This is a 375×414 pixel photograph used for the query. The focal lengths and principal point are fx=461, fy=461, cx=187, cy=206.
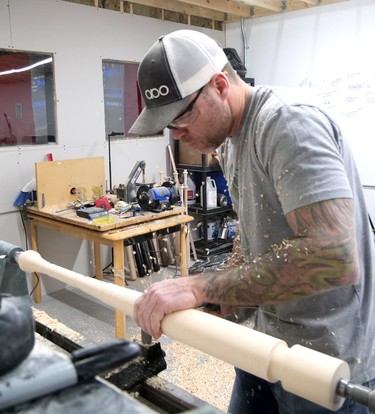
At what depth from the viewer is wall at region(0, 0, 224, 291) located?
142 inches

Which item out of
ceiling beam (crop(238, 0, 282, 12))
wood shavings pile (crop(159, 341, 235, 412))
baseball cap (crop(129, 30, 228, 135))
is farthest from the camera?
ceiling beam (crop(238, 0, 282, 12))

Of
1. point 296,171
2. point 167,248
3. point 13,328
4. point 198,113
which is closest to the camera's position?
point 13,328

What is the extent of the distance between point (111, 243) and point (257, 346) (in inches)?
88.4

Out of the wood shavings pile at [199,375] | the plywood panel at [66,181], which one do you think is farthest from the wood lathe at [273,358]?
the plywood panel at [66,181]

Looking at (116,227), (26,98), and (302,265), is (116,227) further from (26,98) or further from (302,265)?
(302,265)

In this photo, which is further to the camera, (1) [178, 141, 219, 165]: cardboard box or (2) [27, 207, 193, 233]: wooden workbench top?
(1) [178, 141, 219, 165]: cardboard box

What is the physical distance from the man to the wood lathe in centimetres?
7

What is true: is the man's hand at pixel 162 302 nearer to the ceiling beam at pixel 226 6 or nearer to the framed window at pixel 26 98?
the framed window at pixel 26 98

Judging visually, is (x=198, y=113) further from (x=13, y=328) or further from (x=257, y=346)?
(x=13, y=328)

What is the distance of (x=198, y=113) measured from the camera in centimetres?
113

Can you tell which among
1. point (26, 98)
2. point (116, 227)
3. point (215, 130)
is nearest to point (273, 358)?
point (215, 130)

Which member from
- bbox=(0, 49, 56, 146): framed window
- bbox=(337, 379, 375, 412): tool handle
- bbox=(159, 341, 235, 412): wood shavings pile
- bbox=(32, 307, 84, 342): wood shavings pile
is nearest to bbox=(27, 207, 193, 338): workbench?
bbox=(159, 341, 235, 412): wood shavings pile

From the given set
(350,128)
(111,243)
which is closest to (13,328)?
(111,243)

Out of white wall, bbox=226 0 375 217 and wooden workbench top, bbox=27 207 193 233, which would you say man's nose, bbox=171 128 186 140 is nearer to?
wooden workbench top, bbox=27 207 193 233
